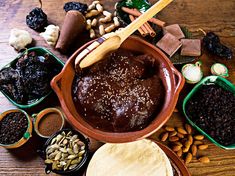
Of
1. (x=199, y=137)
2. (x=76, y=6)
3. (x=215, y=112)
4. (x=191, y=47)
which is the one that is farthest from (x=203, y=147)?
(x=76, y=6)

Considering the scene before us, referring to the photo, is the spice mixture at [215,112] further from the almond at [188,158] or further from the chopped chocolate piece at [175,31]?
the chopped chocolate piece at [175,31]

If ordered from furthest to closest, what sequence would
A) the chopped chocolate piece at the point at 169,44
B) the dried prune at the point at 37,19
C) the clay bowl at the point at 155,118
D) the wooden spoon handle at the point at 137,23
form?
the dried prune at the point at 37,19 → the chopped chocolate piece at the point at 169,44 → the wooden spoon handle at the point at 137,23 → the clay bowl at the point at 155,118

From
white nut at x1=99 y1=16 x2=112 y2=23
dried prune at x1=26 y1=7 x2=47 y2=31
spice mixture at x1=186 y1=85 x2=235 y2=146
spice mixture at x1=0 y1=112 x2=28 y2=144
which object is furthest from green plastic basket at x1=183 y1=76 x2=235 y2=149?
dried prune at x1=26 y1=7 x2=47 y2=31

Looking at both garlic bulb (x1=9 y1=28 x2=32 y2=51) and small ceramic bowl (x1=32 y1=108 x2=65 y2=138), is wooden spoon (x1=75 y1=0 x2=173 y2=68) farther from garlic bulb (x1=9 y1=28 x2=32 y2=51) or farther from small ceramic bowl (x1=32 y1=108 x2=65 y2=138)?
garlic bulb (x1=9 y1=28 x2=32 y2=51)

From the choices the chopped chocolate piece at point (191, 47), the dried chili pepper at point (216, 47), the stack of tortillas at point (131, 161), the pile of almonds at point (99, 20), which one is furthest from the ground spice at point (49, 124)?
the dried chili pepper at point (216, 47)

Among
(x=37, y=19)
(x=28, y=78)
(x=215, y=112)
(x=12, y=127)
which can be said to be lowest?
(x=215, y=112)

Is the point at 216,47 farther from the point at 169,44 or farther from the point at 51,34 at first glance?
the point at 51,34

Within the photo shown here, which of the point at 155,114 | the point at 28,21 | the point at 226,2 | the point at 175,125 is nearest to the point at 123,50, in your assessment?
the point at 155,114
